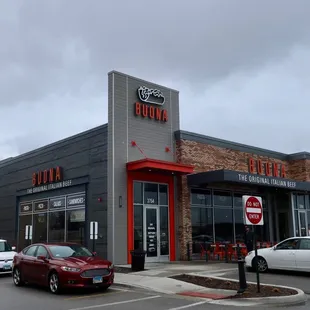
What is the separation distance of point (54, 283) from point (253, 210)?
234 inches

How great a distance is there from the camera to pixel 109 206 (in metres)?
20.2

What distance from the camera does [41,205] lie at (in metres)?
26.1

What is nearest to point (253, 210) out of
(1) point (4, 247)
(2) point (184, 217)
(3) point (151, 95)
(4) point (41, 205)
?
(2) point (184, 217)

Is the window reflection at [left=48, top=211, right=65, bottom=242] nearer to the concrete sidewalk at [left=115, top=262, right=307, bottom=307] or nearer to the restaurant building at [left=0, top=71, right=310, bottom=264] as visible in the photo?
the restaurant building at [left=0, top=71, right=310, bottom=264]

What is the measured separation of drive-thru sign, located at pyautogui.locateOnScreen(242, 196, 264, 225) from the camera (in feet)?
38.7

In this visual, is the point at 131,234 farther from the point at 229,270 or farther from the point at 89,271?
the point at 89,271

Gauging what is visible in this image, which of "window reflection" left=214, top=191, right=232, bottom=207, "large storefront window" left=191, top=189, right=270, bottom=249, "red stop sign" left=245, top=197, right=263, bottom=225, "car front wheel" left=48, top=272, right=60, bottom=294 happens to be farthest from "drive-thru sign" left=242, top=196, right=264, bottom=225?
"window reflection" left=214, top=191, right=232, bottom=207

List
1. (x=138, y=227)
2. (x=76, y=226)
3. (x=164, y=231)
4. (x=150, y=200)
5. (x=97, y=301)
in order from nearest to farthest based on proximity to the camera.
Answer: (x=97, y=301), (x=138, y=227), (x=150, y=200), (x=164, y=231), (x=76, y=226)

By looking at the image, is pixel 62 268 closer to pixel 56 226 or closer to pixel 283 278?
pixel 283 278

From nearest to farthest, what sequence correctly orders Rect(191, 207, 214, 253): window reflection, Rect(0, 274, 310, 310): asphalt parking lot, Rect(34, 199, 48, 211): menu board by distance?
Result: Rect(0, 274, 310, 310): asphalt parking lot < Rect(191, 207, 214, 253): window reflection < Rect(34, 199, 48, 211): menu board

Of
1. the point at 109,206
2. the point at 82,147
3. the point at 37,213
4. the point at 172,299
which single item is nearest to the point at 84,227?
the point at 109,206

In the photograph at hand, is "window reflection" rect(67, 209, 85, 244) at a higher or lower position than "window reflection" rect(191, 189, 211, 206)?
lower

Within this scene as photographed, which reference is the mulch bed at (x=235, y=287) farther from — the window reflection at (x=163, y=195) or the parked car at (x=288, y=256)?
the window reflection at (x=163, y=195)

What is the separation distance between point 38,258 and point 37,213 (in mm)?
13282
